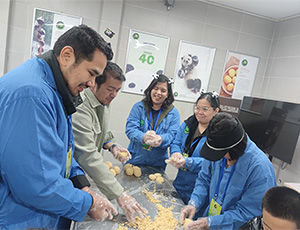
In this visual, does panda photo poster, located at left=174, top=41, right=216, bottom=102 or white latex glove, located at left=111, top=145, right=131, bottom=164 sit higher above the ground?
panda photo poster, located at left=174, top=41, right=216, bottom=102

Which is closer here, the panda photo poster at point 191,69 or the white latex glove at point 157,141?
the white latex glove at point 157,141

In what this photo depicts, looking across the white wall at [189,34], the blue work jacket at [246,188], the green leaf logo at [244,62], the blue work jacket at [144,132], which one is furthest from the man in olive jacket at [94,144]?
the green leaf logo at [244,62]

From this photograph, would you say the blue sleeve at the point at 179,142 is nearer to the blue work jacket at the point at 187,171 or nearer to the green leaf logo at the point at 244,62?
the blue work jacket at the point at 187,171

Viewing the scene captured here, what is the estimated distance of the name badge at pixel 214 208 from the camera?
1.40 meters

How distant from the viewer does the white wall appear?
3023 millimetres

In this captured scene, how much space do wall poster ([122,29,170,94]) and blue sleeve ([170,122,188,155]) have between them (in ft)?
4.92

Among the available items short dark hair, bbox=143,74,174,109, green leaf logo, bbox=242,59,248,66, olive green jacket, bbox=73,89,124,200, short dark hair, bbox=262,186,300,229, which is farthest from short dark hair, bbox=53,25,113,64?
green leaf logo, bbox=242,59,248,66

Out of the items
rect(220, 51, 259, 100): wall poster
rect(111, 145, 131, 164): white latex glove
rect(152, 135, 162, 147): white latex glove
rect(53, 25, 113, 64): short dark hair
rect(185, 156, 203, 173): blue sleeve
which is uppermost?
rect(220, 51, 259, 100): wall poster

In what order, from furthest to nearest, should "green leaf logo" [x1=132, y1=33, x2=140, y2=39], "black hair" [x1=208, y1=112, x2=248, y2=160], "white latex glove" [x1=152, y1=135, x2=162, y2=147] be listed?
1. "green leaf logo" [x1=132, y1=33, x2=140, y2=39]
2. "white latex glove" [x1=152, y1=135, x2=162, y2=147]
3. "black hair" [x1=208, y1=112, x2=248, y2=160]

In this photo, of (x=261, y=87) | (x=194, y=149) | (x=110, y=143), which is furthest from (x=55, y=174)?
(x=261, y=87)

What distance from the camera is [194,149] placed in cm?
204

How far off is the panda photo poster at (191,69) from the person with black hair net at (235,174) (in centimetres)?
242

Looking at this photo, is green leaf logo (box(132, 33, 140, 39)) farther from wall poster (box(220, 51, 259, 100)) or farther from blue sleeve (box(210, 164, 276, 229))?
blue sleeve (box(210, 164, 276, 229))

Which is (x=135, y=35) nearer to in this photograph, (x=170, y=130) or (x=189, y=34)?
(x=189, y=34)
